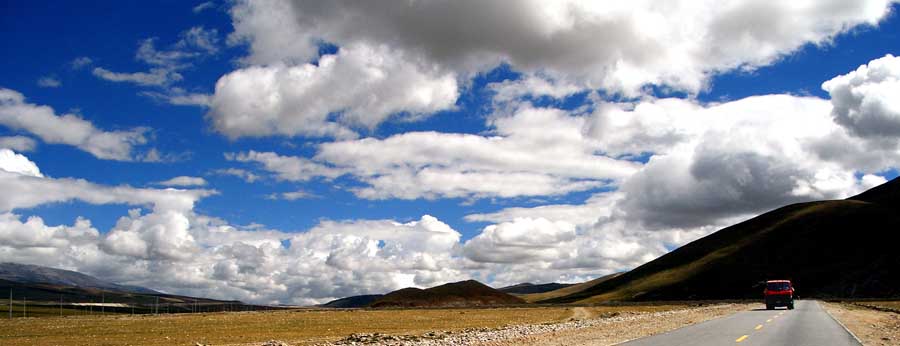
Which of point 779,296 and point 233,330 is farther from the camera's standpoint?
point 233,330

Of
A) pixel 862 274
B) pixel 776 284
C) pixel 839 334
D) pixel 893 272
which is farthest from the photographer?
pixel 862 274

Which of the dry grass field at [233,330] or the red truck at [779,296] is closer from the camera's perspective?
the dry grass field at [233,330]

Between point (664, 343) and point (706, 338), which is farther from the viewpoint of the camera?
point (706, 338)

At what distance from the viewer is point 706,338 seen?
3145 cm

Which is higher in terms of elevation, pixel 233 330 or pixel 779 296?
pixel 779 296

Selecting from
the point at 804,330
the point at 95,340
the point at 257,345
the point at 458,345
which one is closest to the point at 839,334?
the point at 804,330

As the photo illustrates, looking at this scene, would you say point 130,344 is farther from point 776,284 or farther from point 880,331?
point 776,284

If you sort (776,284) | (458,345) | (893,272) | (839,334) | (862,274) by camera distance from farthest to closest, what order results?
(862,274)
(893,272)
(776,284)
(458,345)
(839,334)

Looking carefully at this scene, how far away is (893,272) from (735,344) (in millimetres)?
181172

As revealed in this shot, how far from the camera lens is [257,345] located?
46094 mm

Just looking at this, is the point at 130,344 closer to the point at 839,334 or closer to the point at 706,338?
the point at 706,338

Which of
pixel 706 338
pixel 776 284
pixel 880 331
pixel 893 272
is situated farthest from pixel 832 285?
pixel 706 338

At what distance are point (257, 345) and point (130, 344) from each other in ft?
47.0

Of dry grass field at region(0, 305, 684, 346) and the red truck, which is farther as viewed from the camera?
the red truck
